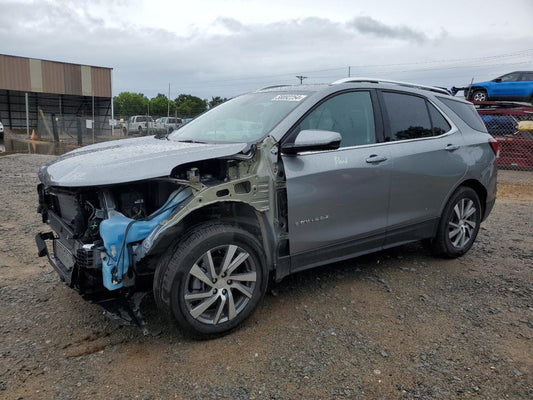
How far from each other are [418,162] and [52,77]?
127 ft

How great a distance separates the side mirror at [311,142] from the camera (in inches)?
123

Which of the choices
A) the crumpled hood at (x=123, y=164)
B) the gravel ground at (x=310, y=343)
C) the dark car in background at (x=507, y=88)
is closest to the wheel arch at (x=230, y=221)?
the crumpled hood at (x=123, y=164)

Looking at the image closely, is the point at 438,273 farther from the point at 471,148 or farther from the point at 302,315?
the point at 302,315

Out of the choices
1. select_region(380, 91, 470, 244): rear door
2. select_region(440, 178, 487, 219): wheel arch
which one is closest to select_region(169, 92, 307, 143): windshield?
select_region(380, 91, 470, 244): rear door

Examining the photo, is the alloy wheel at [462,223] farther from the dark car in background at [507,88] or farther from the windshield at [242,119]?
the dark car in background at [507,88]

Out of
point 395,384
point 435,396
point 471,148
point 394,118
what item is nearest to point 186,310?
point 395,384

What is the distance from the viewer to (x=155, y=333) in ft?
10.1

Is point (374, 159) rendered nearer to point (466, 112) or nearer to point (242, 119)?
point (242, 119)

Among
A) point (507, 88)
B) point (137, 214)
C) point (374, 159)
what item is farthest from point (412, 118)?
point (507, 88)

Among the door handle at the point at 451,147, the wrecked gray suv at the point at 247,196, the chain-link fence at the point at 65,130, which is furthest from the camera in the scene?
the chain-link fence at the point at 65,130

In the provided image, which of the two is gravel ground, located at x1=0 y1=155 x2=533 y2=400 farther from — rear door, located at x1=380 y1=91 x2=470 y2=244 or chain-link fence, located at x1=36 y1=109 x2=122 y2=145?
chain-link fence, located at x1=36 y1=109 x2=122 y2=145

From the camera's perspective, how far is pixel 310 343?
298 cm

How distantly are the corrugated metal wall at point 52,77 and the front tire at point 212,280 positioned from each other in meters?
38.2

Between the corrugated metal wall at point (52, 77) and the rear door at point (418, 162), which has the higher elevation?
the corrugated metal wall at point (52, 77)
